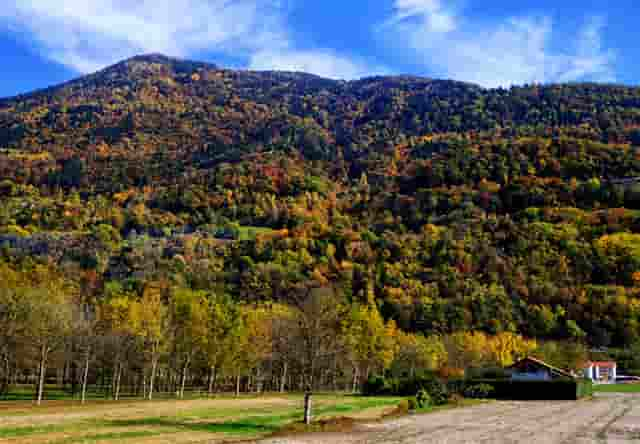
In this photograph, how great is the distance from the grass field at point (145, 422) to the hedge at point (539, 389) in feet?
87.9

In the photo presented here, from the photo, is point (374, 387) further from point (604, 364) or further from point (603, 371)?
point (603, 371)

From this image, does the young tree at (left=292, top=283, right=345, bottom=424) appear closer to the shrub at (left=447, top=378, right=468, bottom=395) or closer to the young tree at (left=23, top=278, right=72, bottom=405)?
the young tree at (left=23, top=278, right=72, bottom=405)

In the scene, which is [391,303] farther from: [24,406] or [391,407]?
[24,406]

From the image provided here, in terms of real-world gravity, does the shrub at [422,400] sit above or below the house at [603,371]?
above

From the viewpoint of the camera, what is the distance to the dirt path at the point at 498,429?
31938 millimetres

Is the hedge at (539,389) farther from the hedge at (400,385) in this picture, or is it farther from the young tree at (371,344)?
the young tree at (371,344)

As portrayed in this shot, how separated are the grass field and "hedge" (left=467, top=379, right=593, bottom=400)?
2679 centimetres

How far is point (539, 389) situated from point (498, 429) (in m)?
38.2

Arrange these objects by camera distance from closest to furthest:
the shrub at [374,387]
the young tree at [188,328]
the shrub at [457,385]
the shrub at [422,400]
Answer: the shrub at [422,400]
the young tree at [188,328]
the shrub at [457,385]
the shrub at [374,387]

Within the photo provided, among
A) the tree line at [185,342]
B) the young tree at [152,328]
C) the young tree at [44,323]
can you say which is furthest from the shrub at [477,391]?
the young tree at [44,323]

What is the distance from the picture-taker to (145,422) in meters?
37.5

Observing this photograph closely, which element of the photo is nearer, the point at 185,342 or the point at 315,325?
the point at 315,325

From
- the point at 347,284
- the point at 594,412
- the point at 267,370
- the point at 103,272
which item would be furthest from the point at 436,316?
the point at 594,412

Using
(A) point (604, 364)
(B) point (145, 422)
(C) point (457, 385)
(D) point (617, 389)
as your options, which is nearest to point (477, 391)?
(C) point (457, 385)
